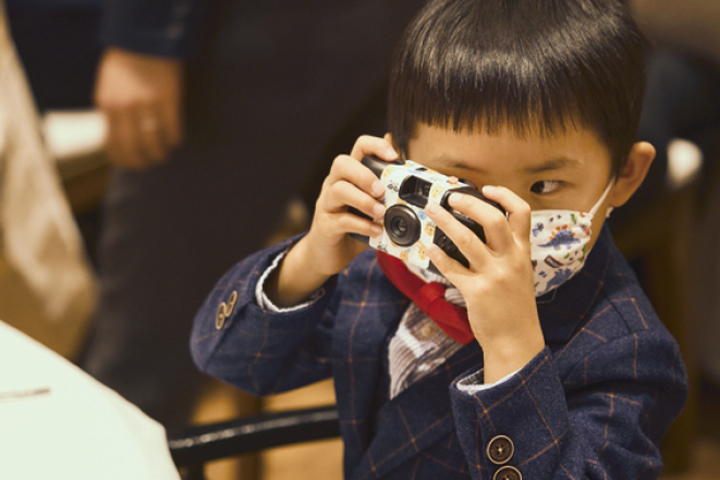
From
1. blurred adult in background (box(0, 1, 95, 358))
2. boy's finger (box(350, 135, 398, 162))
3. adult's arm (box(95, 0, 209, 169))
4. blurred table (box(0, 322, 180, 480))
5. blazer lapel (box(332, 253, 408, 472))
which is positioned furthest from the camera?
blurred adult in background (box(0, 1, 95, 358))

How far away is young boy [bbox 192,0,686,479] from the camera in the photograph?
0.51 metres

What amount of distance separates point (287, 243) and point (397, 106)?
169mm

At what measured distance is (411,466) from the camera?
64 cm

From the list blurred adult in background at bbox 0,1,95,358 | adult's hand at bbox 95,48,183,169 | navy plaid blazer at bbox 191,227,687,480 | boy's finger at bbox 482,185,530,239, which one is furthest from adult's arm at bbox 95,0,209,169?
boy's finger at bbox 482,185,530,239

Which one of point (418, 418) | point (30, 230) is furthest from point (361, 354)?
point (30, 230)

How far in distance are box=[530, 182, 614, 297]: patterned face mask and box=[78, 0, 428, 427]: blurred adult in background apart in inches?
19.4

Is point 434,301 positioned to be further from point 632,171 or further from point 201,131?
point 201,131

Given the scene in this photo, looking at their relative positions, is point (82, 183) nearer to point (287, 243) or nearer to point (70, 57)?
point (70, 57)

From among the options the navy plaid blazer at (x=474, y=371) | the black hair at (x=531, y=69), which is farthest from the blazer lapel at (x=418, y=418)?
the black hair at (x=531, y=69)

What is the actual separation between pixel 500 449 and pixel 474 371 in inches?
2.5

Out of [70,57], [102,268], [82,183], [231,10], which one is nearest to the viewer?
[231,10]

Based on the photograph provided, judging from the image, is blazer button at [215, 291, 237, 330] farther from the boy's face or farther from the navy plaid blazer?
the boy's face

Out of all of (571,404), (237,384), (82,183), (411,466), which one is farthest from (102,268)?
(571,404)

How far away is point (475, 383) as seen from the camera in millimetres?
543
